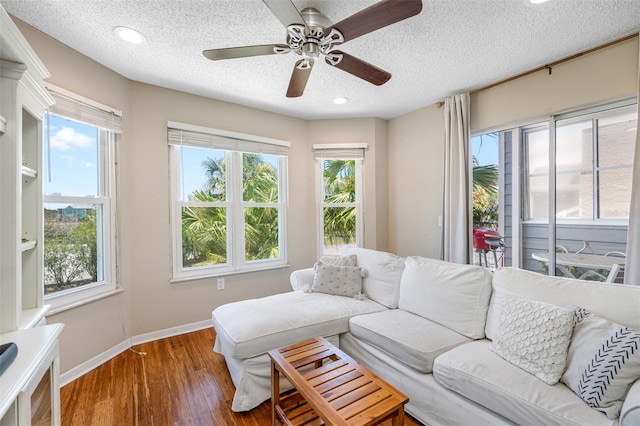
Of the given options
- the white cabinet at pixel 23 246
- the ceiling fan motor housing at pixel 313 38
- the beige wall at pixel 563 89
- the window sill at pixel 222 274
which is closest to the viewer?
the white cabinet at pixel 23 246

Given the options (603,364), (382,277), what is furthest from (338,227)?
(603,364)

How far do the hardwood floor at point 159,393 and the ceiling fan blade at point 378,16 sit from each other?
2.29 metres

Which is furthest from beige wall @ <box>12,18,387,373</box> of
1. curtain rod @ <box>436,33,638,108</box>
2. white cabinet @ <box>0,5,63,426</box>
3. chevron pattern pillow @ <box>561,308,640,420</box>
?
chevron pattern pillow @ <box>561,308,640,420</box>

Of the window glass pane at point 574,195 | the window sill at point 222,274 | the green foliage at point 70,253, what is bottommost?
the window sill at point 222,274

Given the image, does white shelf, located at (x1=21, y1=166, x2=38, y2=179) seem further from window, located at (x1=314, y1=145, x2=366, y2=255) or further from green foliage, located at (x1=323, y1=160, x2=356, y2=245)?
green foliage, located at (x1=323, y1=160, x2=356, y2=245)

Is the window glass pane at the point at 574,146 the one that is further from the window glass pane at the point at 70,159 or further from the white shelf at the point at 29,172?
the window glass pane at the point at 70,159

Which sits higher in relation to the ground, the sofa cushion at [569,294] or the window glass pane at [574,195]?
the window glass pane at [574,195]

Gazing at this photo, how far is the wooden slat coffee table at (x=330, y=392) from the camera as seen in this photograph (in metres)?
1.22

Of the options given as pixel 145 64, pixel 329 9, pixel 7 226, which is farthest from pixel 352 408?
pixel 145 64

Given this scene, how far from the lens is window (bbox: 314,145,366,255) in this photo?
12.8ft

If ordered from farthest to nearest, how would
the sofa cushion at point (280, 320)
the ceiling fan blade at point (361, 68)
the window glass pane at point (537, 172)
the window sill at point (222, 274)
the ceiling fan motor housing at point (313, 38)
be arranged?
the window sill at point (222, 274), the window glass pane at point (537, 172), the sofa cushion at point (280, 320), the ceiling fan blade at point (361, 68), the ceiling fan motor housing at point (313, 38)

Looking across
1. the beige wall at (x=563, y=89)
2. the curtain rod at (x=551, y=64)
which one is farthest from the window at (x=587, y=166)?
the curtain rod at (x=551, y=64)

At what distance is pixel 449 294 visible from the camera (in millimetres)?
2062

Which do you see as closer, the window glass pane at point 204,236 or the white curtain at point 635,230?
the white curtain at point 635,230
